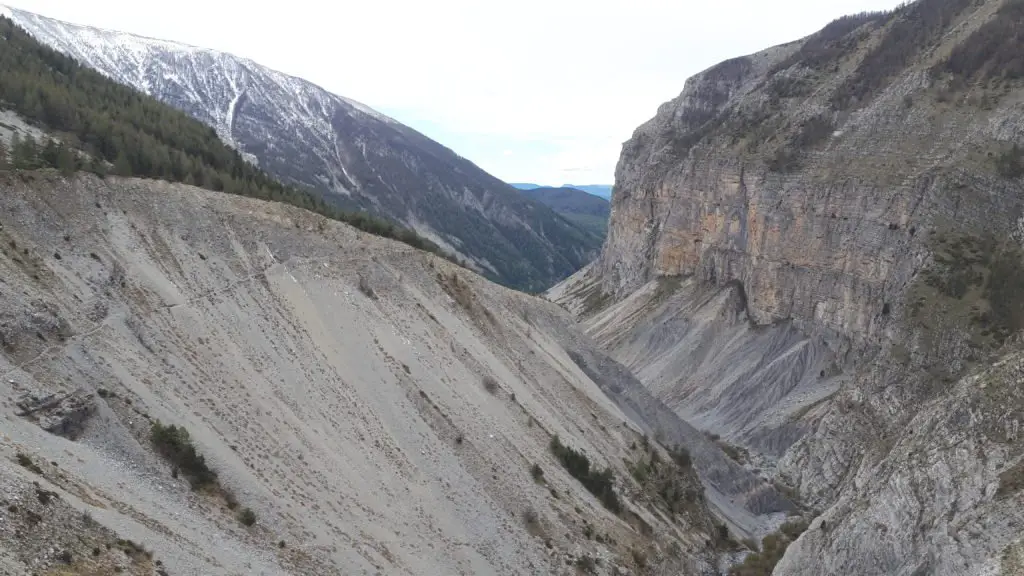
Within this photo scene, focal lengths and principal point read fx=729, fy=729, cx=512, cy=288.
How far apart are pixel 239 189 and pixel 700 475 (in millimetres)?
32398

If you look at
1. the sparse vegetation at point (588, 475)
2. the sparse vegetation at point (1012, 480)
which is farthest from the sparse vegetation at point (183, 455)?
the sparse vegetation at point (1012, 480)

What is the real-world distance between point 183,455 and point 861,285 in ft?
172

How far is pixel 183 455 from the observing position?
23.6 meters

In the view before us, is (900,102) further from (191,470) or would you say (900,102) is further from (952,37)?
(191,470)

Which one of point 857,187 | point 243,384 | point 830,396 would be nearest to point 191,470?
point 243,384

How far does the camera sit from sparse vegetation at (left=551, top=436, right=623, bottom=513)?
33938mm

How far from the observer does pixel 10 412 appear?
70.2 ft

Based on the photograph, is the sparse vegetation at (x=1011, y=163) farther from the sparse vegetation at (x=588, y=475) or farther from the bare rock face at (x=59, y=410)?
the bare rock face at (x=59, y=410)

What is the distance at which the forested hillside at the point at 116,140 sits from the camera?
112ft

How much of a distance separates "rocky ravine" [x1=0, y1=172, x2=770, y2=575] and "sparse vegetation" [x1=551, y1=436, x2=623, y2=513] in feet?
1.59

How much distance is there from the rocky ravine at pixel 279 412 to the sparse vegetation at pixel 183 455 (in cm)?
33

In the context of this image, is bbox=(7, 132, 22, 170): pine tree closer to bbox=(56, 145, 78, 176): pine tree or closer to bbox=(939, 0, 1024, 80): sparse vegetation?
bbox=(56, 145, 78, 176): pine tree

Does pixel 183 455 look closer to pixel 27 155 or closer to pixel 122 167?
pixel 27 155

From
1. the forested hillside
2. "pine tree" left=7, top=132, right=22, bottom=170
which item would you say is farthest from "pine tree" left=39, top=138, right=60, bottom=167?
"pine tree" left=7, top=132, right=22, bottom=170
